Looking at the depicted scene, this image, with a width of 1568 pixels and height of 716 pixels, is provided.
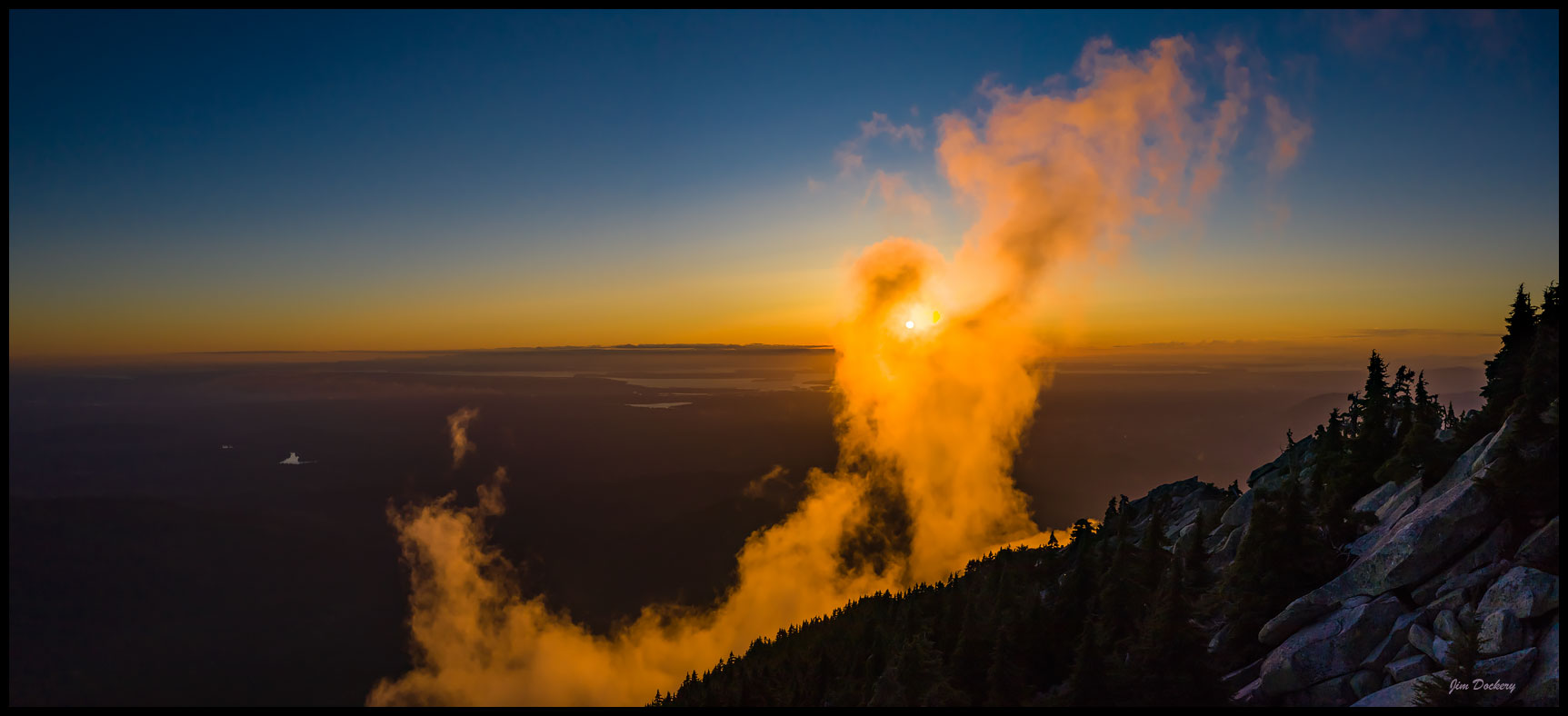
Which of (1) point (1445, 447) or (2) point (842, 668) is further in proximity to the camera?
(2) point (842, 668)

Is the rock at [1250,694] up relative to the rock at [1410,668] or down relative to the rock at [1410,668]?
down

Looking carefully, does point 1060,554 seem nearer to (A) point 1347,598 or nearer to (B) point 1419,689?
(A) point 1347,598

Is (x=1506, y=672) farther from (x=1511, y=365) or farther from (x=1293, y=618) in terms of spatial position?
(x=1511, y=365)

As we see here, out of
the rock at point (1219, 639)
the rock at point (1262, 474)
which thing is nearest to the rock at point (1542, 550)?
the rock at point (1219, 639)

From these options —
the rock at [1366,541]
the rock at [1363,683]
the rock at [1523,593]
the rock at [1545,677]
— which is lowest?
the rock at [1363,683]

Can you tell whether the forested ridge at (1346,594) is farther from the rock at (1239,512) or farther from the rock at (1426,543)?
the rock at (1239,512)

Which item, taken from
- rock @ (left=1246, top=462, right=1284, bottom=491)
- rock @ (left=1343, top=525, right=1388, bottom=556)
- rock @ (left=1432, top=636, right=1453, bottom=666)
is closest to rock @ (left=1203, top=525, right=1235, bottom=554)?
rock @ (left=1246, top=462, right=1284, bottom=491)

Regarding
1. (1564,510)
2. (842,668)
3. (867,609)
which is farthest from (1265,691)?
(867,609)

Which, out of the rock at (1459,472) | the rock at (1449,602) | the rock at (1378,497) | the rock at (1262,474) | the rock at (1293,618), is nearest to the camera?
the rock at (1449,602)
